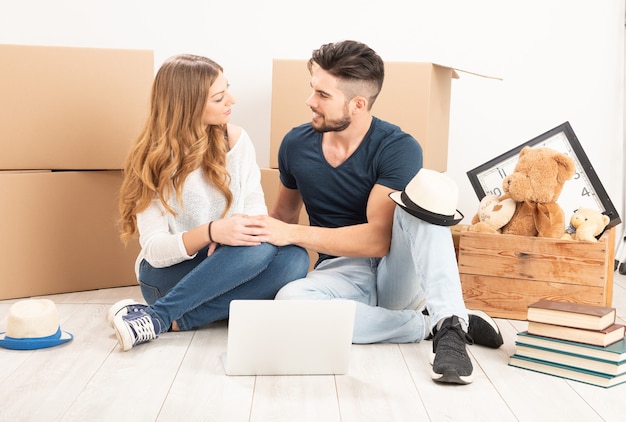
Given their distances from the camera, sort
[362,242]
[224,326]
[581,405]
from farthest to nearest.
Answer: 1. [224,326]
2. [362,242]
3. [581,405]

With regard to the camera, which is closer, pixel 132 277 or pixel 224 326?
pixel 224 326

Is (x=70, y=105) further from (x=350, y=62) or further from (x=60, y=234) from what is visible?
(x=350, y=62)

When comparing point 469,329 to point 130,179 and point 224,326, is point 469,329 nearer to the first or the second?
point 224,326

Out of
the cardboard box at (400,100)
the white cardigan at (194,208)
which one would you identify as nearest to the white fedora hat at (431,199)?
the white cardigan at (194,208)

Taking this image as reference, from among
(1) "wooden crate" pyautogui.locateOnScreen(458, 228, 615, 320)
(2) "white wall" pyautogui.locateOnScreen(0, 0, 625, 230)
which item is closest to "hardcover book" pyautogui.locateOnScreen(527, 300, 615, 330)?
(1) "wooden crate" pyautogui.locateOnScreen(458, 228, 615, 320)

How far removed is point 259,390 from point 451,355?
1.33ft

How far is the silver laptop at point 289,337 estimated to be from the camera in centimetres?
173

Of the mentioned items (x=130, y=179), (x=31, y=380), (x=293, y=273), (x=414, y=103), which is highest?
(x=414, y=103)

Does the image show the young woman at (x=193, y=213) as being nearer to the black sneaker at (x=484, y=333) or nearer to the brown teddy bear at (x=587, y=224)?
the black sneaker at (x=484, y=333)

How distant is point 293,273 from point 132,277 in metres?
0.76

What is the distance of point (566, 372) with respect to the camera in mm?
1829

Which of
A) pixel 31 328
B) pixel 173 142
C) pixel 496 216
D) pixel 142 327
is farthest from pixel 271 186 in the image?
pixel 31 328

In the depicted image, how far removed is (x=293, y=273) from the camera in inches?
83.6

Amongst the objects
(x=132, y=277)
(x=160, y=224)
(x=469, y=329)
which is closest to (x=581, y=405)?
(x=469, y=329)
